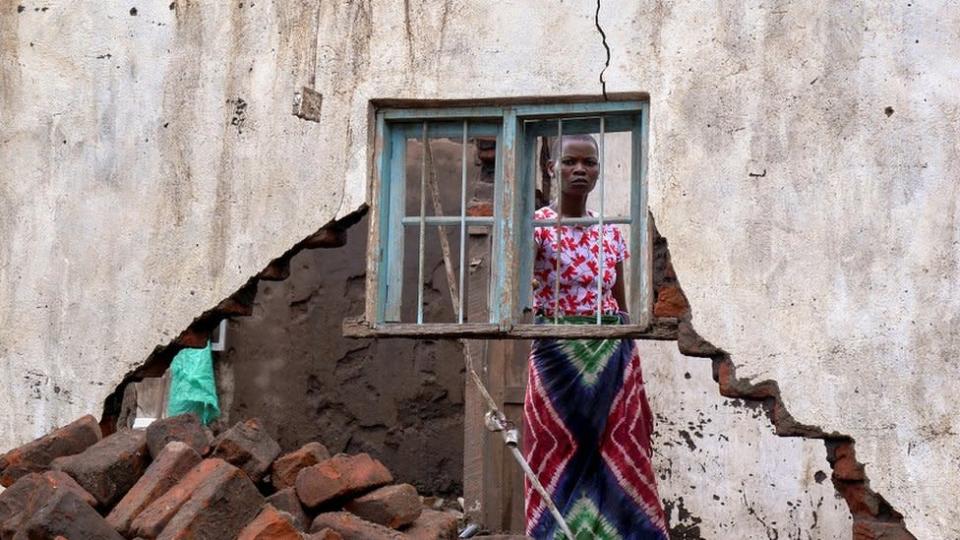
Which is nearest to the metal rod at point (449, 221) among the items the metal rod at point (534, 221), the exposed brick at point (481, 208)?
the metal rod at point (534, 221)

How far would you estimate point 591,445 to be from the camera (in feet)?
23.7

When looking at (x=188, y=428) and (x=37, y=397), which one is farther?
(x=37, y=397)

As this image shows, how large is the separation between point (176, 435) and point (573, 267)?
1847 mm

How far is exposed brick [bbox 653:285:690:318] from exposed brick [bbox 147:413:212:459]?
1858 millimetres

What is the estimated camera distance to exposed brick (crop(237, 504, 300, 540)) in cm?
559

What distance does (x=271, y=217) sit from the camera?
6730 millimetres

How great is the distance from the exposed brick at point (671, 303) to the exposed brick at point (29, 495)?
2.27 m

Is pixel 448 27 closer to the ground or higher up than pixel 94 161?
higher up

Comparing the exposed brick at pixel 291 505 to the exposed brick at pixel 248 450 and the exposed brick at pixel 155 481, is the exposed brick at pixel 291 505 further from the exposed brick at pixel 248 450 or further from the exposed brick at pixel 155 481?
the exposed brick at pixel 155 481

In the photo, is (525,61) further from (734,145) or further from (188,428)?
(188,428)

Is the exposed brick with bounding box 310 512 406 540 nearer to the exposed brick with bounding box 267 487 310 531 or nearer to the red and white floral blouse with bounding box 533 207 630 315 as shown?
the exposed brick with bounding box 267 487 310 531

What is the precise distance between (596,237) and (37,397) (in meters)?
2.52

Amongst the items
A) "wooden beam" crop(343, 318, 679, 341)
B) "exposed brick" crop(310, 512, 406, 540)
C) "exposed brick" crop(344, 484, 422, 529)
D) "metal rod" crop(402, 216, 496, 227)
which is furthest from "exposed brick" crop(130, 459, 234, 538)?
"metal rod" crop(402, 216, 496, 227)

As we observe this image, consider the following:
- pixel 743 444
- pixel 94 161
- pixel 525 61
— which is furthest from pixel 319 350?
pixel 525 61
